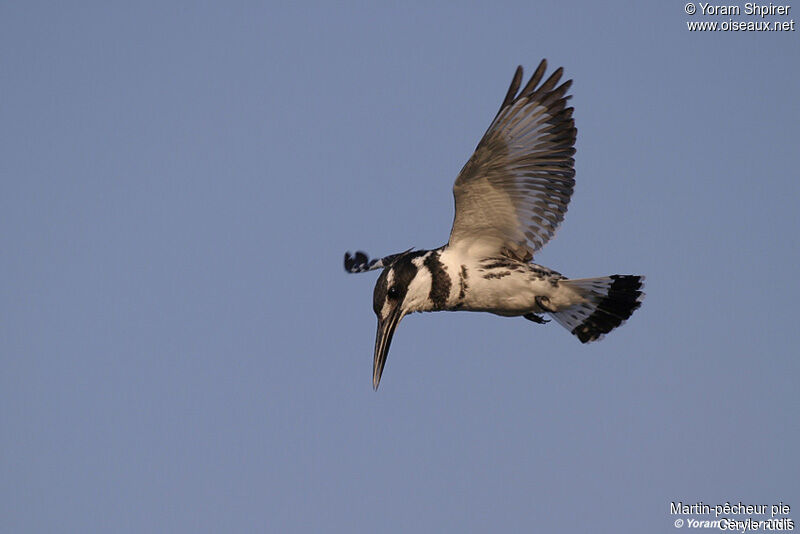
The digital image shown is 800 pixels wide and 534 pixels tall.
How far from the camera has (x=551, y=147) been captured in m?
7.62

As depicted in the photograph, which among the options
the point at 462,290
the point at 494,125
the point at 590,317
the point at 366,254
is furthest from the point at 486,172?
the point at 366,254

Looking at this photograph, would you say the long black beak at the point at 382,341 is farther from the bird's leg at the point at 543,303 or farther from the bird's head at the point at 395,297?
the bird's leg at the point at 543,303

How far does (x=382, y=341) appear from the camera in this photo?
7672mm

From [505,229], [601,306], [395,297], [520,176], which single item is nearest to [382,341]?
[395,297]

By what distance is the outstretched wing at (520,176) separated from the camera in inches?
294

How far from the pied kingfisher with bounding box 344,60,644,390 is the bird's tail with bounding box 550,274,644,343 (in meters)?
0.03

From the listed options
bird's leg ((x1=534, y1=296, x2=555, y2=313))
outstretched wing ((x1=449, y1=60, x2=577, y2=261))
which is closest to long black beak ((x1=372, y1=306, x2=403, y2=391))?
outstretched wing ((x1=449, y1=60, x2=577, y2=261))

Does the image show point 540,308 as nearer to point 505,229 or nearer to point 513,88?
point 505,229

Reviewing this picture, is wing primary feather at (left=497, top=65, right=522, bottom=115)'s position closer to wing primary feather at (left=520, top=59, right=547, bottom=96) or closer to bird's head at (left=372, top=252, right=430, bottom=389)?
wing primary feather at (left=520, top=59, right=547, bottom=96)

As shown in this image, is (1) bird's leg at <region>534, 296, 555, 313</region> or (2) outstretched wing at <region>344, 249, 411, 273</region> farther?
(2) outstretched wing at <region>344, 249, 411, 273</region>

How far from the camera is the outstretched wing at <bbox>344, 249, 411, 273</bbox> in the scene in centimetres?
955

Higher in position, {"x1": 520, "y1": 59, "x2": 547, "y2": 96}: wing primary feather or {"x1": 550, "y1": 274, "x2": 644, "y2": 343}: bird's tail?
{"x1": 520, "y1": 59, "x2": 547, "y2": 96}: wing primary feather

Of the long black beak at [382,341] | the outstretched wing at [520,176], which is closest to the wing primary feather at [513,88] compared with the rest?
the outstretched wing at [520,176]

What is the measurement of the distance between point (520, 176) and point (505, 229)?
46 centimetres
